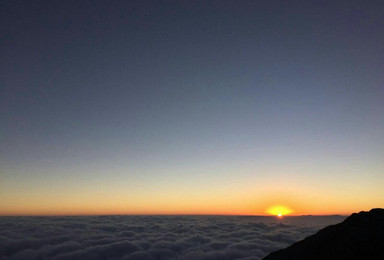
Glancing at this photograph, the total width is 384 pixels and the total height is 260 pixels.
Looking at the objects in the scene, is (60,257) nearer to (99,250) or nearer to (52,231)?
(99,250)

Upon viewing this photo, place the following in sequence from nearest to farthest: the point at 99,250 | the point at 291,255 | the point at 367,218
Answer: the point at 367,218 < the point at 291,255 < the point at 99,250

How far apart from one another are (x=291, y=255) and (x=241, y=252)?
70.3 metres

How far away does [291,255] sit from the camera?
15266 mm

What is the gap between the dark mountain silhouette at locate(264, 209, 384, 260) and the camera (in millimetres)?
12162

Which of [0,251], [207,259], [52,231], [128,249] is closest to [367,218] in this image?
[207,259]

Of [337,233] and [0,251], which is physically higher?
[337,233]

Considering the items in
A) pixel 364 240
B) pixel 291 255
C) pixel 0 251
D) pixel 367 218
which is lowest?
pixel 0 251

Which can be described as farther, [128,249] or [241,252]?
[128,249]

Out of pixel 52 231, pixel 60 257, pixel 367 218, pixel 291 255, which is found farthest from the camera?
pixel 52 231

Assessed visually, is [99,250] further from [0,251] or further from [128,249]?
[0,251]

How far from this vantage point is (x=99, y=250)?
86.3m

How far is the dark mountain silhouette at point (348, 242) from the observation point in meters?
12.2

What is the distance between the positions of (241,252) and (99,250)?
4583 cm

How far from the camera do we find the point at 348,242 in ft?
42.9
